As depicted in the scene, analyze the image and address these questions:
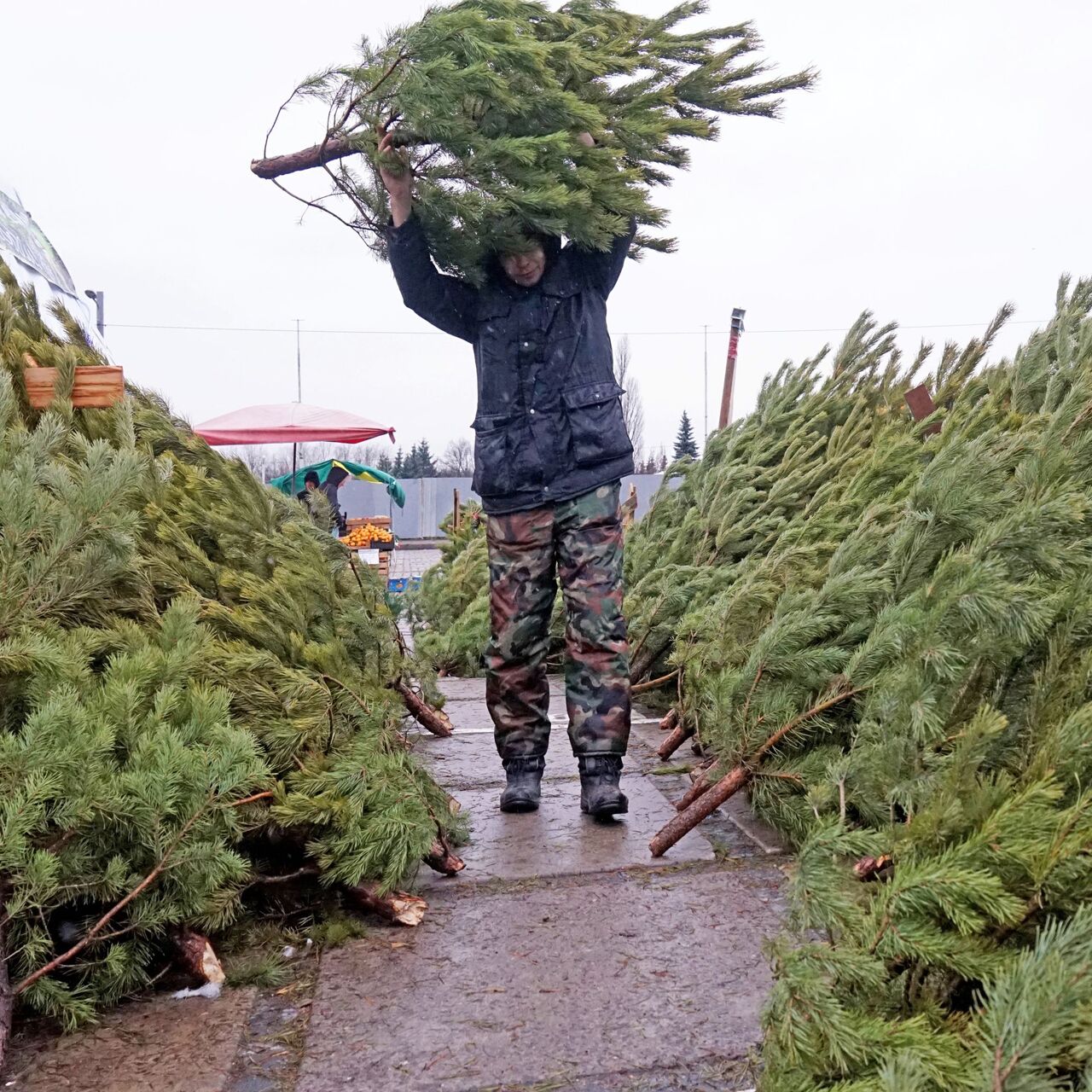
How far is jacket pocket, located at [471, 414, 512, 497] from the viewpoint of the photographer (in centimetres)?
326

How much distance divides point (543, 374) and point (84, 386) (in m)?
1.36

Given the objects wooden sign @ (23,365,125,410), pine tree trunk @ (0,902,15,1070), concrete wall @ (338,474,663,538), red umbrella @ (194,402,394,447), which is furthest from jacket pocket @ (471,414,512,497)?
concrete wall @ (338,474,663,538)

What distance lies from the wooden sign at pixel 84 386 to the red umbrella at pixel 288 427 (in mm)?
12842

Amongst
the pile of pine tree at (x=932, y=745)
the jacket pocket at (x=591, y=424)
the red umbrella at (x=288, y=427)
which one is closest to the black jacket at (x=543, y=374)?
the jacket pocket at (x=591, y=424)

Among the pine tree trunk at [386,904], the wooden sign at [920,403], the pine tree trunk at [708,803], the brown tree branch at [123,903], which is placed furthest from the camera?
the wooden sign at [920,403]

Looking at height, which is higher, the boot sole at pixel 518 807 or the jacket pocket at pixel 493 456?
the jacket pocket at pixel 493 456

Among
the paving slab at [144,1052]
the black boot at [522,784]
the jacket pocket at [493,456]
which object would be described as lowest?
the black boot at [522,784]

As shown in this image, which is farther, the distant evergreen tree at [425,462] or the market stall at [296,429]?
the distant evergreen tree at [425,462]

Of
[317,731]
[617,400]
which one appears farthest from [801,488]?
[317,731]

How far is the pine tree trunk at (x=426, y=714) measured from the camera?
4270 millimetres

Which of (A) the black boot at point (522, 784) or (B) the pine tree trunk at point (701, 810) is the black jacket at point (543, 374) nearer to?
(A) the black boot at point (522, 784)

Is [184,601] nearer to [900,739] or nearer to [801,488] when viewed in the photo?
[900,739]

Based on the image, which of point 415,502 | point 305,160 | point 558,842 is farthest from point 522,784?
point 415,502

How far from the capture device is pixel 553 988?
6.58 feet
